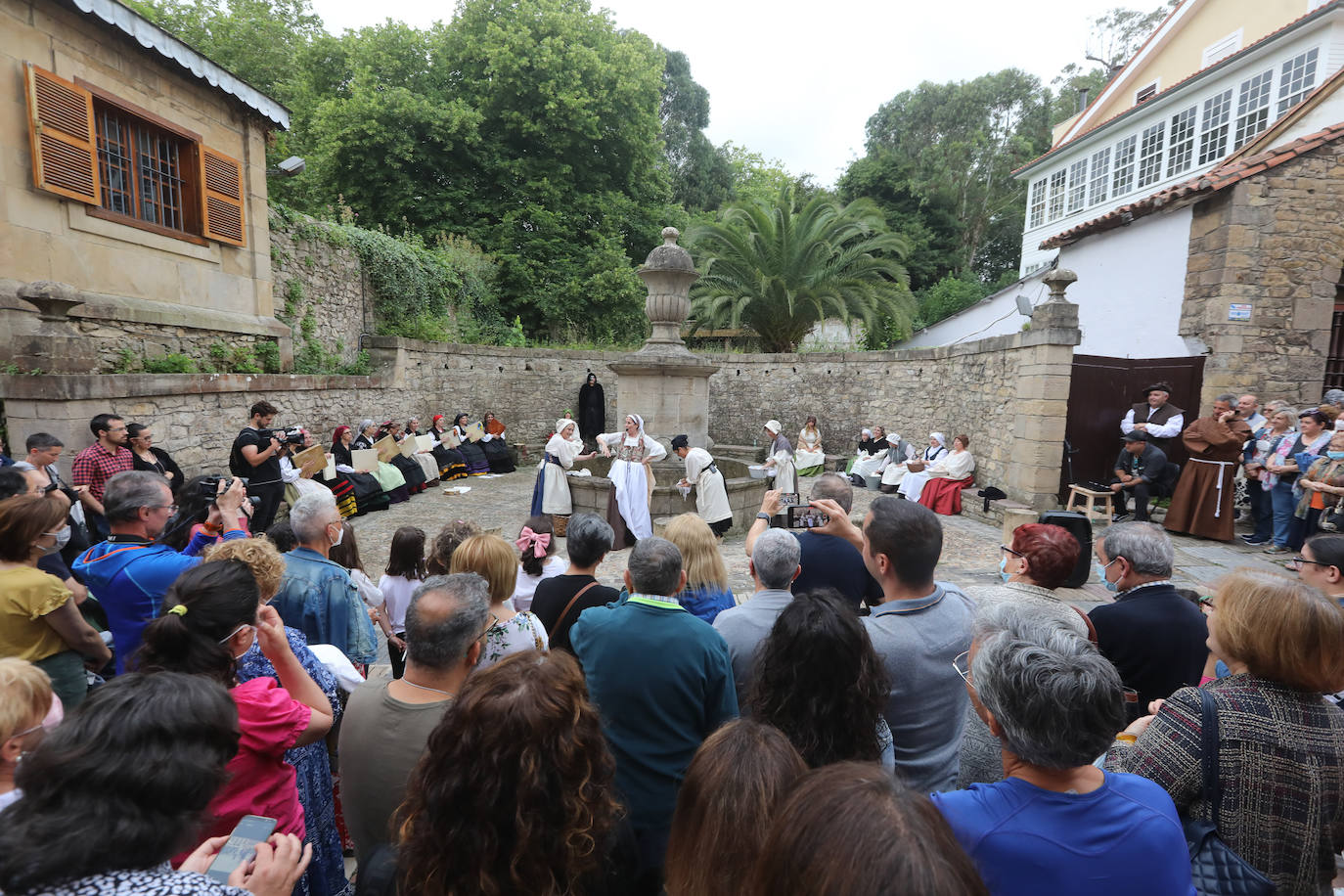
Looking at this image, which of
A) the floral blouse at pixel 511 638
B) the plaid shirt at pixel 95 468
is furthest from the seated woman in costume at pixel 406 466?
the floral blouse at pixel 511 638

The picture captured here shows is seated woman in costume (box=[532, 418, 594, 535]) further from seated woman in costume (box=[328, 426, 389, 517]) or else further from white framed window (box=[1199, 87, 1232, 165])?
white framed window (box=[1199, 87, 1232, 165])

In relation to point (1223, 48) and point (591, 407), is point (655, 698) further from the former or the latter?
point (1223, 48)

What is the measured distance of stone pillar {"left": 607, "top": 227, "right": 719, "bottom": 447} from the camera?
8.68m

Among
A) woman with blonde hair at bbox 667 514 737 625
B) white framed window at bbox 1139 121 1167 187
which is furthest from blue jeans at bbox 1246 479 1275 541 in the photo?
white framed window at bbox 1139 121 1167 187

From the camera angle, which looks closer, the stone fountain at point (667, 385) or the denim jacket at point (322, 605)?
the denim jacket at point (322, 605)

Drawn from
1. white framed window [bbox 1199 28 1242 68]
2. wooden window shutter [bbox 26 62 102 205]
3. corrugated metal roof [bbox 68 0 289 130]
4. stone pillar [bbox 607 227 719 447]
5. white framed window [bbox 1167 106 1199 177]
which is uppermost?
white framed window [bbox 1199 28 1242 68]

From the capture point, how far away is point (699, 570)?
10.2ft

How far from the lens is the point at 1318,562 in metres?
2.74

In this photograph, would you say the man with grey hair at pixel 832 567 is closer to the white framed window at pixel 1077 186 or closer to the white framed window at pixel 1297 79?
the white framed window at pixel 1297 79

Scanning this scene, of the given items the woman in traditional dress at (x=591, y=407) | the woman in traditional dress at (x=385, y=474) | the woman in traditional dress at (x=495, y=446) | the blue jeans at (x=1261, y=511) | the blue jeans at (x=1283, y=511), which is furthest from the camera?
the woman in traditional dress at (x=591, y=407)

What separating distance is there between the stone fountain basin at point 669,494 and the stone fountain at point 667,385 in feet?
0.04

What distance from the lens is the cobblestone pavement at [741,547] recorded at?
638cm

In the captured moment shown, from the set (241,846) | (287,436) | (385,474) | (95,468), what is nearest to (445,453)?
(385,474)

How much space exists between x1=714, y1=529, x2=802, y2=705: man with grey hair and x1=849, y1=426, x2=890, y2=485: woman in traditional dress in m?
10.8
